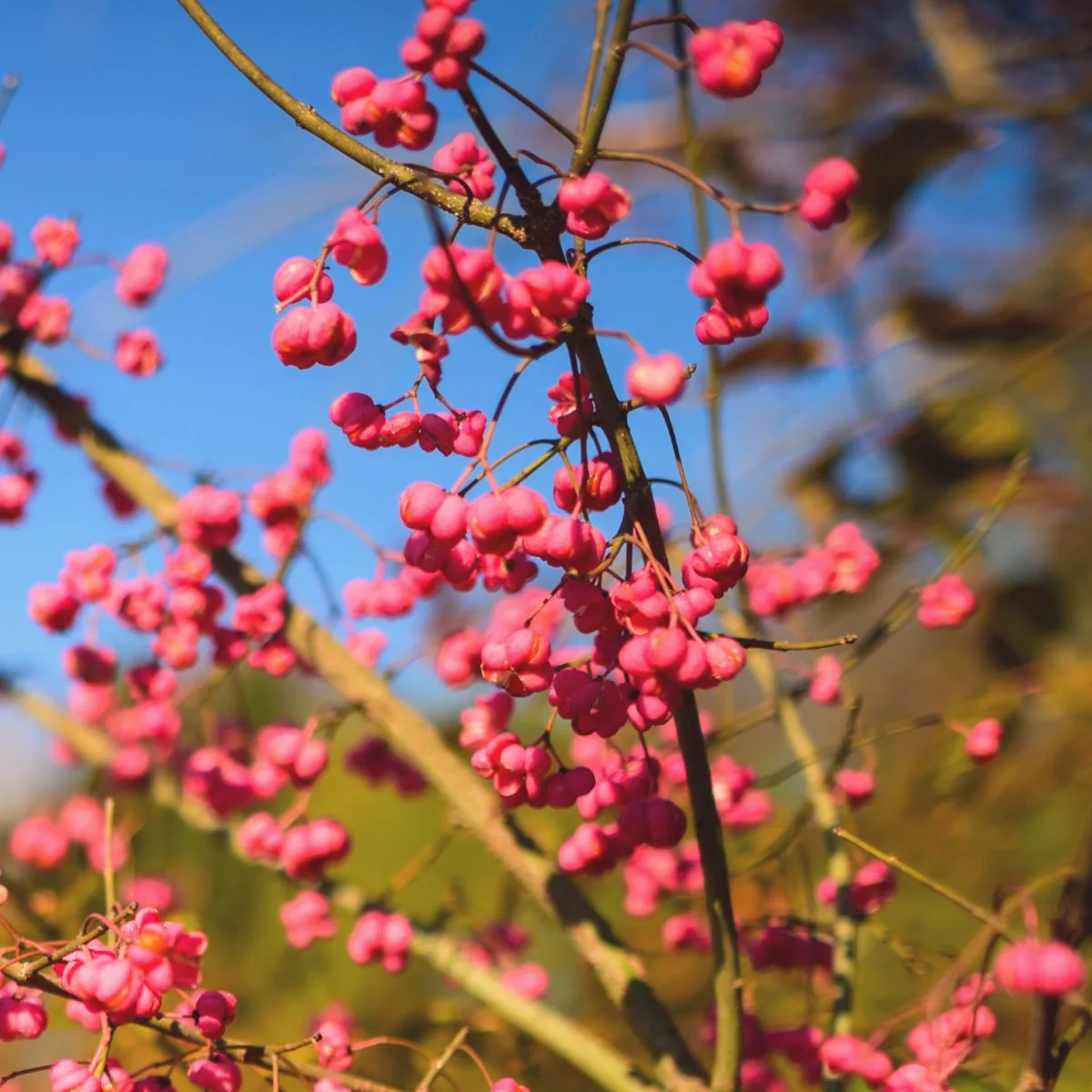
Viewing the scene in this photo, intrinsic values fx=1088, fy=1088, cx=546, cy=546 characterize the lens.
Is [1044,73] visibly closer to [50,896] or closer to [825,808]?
[825,808]

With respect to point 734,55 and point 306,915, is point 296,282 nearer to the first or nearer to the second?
point 734,55

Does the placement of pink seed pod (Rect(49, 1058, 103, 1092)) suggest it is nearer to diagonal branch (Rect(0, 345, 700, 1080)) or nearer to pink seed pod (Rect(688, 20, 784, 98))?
diagonal branch (Rect(0, 345, 700, 1080))

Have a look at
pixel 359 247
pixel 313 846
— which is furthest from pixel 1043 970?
pixel 313 846

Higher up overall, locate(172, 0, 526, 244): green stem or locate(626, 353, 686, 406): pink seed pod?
locate(172, 0, 526, 244): green stem

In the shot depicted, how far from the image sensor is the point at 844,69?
1478 mm

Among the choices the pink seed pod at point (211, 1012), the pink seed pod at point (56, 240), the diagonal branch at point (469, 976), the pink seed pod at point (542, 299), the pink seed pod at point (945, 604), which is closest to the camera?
the pink seed pod at point (542, 299)

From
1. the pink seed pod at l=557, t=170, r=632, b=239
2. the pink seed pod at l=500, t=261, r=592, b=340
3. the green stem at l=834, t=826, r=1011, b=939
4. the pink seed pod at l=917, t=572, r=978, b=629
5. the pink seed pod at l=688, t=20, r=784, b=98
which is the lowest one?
the green stem at l=834, t=826, r=1011, b=939

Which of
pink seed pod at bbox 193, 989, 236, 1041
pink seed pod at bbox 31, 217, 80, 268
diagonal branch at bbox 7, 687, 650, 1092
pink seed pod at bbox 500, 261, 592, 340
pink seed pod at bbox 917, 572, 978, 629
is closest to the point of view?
pink seed pod at bbox 500, 261, 592, 340

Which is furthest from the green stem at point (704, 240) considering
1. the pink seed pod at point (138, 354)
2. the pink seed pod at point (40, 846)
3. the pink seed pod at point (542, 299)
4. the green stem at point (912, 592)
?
the pink seed pod at point (40, 846)

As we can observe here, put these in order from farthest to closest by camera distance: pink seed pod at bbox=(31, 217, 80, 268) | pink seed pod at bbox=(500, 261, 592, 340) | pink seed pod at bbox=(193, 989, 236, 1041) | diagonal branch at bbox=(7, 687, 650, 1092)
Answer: pink seed pod at bbox=(31, 217, 80, 268) < diagonal branch at bbox=(7, 687, 650, 1092) < pink seed pod at bbox=(193, 989, 236, 1041) < pink seed pod at bbox=(500, 261, 592, 340)

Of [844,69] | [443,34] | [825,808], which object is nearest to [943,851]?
[825,808]

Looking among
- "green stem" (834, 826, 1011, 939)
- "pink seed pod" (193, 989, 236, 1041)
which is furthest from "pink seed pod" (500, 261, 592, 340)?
"pink seed pod" (193, 989, 236, 1041)

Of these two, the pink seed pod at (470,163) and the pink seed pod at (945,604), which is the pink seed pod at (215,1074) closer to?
the pink seed pod at (470,163)

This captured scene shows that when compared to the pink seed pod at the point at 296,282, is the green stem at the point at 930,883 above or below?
below
